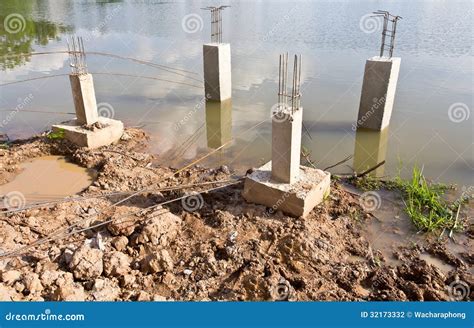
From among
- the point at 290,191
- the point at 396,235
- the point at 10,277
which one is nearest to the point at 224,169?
the point at 290,191

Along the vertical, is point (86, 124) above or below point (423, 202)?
above

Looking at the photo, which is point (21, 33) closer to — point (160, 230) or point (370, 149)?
point (370, 149)

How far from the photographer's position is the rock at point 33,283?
435cm

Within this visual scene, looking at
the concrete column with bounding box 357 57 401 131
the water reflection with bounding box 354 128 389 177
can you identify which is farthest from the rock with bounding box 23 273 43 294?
the concrete column with bounding box 357 57 401 131

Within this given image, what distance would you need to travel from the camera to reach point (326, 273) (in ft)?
16.4

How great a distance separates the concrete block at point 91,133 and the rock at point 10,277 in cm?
428

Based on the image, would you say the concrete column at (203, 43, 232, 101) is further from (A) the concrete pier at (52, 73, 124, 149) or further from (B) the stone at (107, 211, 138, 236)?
(B) the stone at (107, 211, 138, 236)

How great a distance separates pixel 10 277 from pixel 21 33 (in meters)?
20.2

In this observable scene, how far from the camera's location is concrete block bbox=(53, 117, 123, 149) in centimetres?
849

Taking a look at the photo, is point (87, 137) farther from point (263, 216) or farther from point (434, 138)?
point (434, 138)

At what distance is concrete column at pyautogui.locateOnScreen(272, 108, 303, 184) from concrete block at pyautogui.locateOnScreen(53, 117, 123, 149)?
175 inches

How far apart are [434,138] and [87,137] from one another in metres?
7.79

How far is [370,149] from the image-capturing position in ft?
30.0

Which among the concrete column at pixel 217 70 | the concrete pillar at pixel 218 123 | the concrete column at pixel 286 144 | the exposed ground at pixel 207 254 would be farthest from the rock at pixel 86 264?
the concrete column at pixel 217 70
